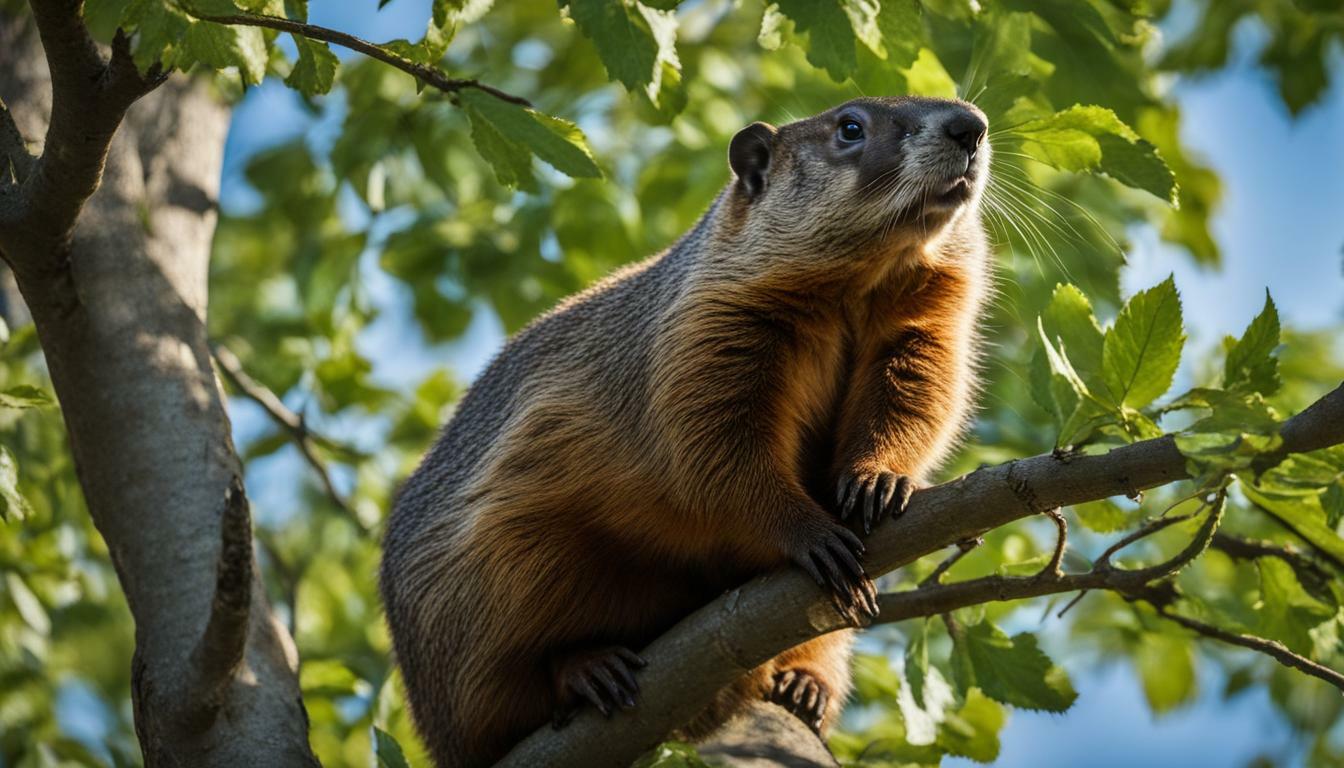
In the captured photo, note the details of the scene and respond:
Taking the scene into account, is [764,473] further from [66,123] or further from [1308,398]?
[1308,398]

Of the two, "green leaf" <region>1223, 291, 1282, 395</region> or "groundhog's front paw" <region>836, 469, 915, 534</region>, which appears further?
"groundhog's front paw" <region>836, 469, 915, 534</region>

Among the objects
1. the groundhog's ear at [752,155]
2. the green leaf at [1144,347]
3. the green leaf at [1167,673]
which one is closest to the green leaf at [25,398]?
the groundhog's ear at [752,155]

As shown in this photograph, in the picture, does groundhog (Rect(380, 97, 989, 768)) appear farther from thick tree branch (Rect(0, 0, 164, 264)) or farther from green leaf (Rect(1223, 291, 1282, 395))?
thick tree branch (Rect(0, 0, 164, 264))

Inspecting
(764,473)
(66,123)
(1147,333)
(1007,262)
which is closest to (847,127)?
(1007,262)

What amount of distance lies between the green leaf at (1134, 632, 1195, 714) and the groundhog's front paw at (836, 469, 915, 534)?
3128 millimetres

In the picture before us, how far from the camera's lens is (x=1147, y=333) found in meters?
3.67

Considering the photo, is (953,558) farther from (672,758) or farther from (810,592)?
(672,758)

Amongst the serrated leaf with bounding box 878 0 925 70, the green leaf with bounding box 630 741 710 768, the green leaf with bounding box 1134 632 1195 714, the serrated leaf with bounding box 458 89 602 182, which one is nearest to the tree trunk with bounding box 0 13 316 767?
the green leaf with bounding box 630 741 710 768

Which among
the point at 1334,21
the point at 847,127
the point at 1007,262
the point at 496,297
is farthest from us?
the point at 496,297

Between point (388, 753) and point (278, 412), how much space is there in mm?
2998

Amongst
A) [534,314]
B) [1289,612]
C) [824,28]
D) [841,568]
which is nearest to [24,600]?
[534,314]

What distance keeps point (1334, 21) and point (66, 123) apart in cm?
610

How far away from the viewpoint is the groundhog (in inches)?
192

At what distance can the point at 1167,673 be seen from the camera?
7.20 meters
